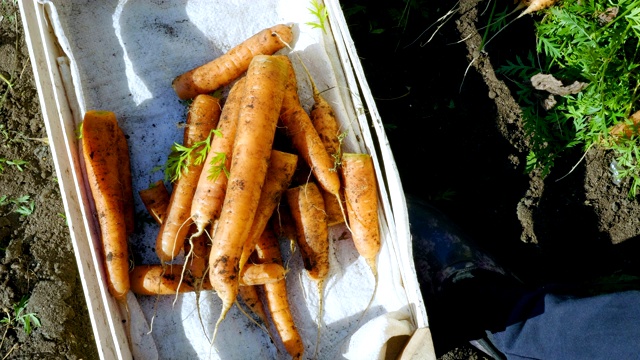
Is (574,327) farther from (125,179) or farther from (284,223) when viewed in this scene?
(125,179)

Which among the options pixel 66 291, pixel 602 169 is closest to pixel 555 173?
pixel 602 169

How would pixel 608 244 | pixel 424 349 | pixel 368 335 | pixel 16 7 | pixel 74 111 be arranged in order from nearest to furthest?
pixel 424 349 → pixel 368 335 → pixel 74 111 → pixel 608 244 → pixel 16 7

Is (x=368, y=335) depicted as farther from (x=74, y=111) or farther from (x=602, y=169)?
(x=74, y=111)

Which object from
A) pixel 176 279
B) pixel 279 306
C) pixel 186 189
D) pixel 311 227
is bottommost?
pixel 279 306

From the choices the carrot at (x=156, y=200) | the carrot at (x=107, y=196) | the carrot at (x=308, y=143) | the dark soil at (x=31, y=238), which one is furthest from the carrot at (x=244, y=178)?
the dark soil at (x=31, y=238)

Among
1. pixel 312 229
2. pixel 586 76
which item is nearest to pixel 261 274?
pixel 312 229

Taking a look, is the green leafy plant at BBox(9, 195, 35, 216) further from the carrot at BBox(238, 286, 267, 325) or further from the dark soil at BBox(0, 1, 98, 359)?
the carrot at BBox(238, 286, 267, 325)
